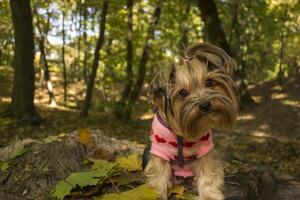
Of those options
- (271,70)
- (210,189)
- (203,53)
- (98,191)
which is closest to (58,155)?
(98,191)

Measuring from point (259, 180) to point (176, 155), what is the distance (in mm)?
959

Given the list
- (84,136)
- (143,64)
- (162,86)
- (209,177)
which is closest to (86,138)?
(84,136)

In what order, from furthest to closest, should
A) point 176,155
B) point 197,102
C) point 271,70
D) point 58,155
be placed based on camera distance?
point 271,70 → point 58,155 → point 176,155 → point 197,102

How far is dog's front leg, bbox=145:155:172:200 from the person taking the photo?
4.09m

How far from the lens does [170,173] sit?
4199mm

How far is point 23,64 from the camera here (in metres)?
12.4

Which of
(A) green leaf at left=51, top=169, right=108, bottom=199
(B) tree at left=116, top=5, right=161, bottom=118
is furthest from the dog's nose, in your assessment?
(B) tree at left=116, top=5, right=161, bottom=118

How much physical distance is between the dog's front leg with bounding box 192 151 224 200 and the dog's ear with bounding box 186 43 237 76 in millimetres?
880

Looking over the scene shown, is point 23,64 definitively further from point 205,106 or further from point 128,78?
point 205,106

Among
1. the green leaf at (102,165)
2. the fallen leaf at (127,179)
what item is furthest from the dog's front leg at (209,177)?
the green leaf at (102,165)

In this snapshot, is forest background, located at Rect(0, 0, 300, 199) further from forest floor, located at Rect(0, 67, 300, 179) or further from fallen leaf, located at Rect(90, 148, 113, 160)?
fallen leaf, located at Rect(90, 148, 113, 160)

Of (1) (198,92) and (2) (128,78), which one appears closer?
(1) (198,92)

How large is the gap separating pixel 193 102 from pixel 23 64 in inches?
380

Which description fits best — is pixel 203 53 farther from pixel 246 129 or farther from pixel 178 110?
pixel 246 129
